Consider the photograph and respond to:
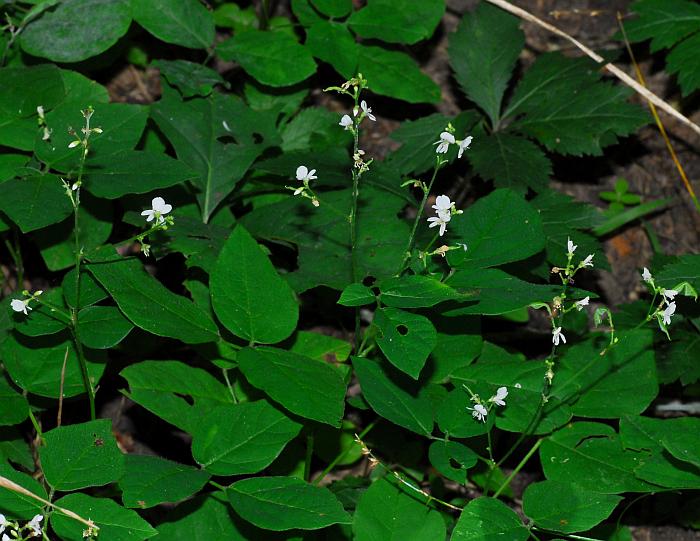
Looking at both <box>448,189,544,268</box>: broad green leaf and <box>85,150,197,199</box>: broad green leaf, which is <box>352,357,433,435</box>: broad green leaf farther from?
<box>85,150,197,199</box>: broad green leaf

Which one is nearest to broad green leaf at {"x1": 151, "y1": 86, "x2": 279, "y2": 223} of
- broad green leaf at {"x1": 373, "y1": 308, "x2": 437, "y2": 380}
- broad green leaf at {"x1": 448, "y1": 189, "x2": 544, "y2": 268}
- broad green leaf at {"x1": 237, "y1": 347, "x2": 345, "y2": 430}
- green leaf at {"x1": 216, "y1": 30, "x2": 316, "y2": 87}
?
green leaf at {"x1": 216, "y1": 30, "x2": 316, "y2": 87}

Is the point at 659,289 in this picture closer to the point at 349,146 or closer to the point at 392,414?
the point at 392,414

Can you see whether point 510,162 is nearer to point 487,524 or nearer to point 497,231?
point 497,231

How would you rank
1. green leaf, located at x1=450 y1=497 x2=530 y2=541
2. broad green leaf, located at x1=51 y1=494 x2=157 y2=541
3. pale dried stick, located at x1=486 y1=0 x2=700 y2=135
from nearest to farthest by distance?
broad green leaf, located at x1=51 y1=494 x2=157 y2=541
green leaf, located at x1=450 y1=497 x2=530 y2=541
pale dried stick, located at x1=486 y1=0 x2=700 y2=135

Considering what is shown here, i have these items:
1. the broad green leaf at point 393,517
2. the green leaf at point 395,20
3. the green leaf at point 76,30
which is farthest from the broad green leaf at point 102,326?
the green leaf at point 395,20

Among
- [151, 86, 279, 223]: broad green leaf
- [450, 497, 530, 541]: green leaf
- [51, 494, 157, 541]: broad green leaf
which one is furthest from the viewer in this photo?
[151, 86, 279, 223]: broad green leaf

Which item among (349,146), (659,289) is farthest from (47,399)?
(659,289)

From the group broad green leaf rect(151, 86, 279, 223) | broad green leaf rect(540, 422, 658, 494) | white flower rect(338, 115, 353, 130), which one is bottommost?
broad green leaf rect(540, 422, 658, 494)

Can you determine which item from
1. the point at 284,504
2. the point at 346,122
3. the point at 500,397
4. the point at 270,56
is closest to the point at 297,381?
the point at 284,504
